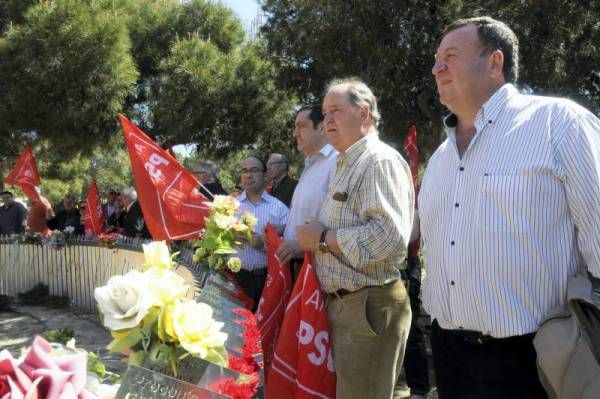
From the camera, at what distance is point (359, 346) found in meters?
2.86

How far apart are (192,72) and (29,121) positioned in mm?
3229

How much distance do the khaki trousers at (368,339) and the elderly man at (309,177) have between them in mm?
633

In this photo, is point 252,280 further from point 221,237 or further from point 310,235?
point 310,235

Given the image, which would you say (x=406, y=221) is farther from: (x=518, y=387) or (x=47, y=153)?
(x=47, y=153)

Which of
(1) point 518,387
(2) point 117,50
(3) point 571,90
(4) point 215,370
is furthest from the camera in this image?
(2) point 117,50

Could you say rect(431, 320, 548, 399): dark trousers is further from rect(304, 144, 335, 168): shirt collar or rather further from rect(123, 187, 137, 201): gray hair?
rect(123, 187, 137, 201): gray hair

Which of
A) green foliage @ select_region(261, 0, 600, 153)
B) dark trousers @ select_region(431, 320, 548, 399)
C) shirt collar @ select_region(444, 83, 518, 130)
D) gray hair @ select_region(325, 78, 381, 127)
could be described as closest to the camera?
dark trousers @ select_region(431, 320, 548, 399)

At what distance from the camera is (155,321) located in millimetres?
1680

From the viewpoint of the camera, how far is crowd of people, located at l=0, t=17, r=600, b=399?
2.06 metres

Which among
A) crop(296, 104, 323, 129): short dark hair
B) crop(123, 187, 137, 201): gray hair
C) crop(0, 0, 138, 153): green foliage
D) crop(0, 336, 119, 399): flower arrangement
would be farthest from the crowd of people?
crop(0, 0, 138, 153): green foliage

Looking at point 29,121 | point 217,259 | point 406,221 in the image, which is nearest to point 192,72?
point 29,121

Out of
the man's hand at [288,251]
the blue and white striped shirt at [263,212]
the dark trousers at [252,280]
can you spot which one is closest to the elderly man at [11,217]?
the blue and white striped shirt at [263,212]

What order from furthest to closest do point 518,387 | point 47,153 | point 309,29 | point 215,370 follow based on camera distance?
point 47,153 → point 309,29 → point 518,387 → point 215,370

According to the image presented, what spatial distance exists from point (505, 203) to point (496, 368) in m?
0.57
